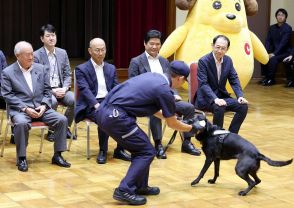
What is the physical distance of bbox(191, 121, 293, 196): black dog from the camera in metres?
5.07

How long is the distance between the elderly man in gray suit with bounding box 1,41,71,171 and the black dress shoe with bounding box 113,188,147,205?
119cm

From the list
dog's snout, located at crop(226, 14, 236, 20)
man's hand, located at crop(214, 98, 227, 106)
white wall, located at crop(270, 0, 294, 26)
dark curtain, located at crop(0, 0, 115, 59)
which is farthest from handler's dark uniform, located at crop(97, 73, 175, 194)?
dark curtain, located at crop(0, 0, 115, 59)

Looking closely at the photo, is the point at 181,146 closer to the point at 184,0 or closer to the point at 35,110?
the point at 35,110

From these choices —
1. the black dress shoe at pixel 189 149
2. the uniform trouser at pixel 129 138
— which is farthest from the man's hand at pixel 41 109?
the black dress shoe at pixel 189 149

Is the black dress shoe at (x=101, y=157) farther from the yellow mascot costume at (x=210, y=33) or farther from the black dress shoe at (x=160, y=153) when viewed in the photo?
the yellow mascot costume at (x=210, y=33)

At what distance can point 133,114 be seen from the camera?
16.0ft

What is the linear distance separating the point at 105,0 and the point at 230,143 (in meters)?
9.41

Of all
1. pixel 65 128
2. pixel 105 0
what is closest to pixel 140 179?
pixel 65 128

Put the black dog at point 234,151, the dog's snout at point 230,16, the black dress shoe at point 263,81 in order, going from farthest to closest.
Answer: the black dress shoe at point 263,81 < the dog's snout at point 230,16 < the black dog at point 234,151

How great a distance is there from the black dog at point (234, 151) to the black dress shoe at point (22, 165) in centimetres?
157

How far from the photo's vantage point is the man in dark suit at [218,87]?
6652 millimetres

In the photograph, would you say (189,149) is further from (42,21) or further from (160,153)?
(42,21)

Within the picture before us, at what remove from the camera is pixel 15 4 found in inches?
596

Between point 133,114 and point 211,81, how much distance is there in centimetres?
210
